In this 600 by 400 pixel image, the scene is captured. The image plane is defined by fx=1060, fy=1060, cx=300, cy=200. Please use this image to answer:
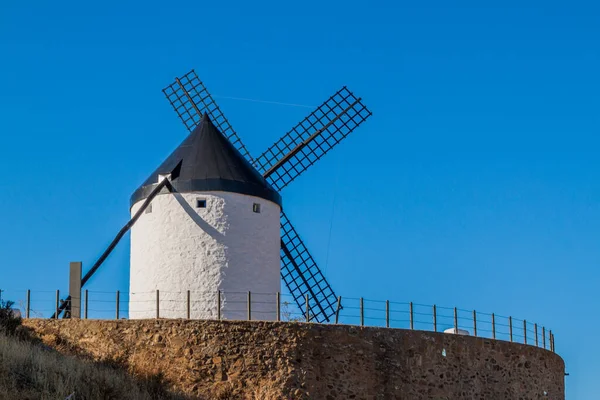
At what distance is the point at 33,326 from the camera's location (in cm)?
2291

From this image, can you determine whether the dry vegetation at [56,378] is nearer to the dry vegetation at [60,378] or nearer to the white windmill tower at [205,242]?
the dry vegetation at [60,378]

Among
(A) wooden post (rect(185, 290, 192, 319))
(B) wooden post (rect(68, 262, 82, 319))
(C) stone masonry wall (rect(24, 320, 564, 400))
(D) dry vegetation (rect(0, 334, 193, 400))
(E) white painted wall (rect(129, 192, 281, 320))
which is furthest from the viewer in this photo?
(E) white painted wall (rect(129, 192, 281, 320))

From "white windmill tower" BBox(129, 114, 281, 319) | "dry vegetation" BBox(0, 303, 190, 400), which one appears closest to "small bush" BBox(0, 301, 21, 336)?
"dry vegetation" BBox(0, 303, 190, 400)

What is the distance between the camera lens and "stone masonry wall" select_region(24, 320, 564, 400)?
21562mm

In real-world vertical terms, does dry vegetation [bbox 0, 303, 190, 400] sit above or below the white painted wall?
below

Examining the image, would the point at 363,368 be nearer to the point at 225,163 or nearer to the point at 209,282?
the point at 209,282


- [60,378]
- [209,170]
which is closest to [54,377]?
[60,378]

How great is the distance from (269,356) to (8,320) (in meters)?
5.62

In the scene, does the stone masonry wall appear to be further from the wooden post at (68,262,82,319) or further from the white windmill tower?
the white windmill tower

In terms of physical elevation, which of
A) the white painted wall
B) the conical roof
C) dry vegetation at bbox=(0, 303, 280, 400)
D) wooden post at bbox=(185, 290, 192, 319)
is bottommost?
dry vegetation at bbox=(0, 303, 280, 400)

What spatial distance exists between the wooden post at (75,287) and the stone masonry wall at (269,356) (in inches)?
32.5

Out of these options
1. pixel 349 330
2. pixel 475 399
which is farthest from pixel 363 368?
pixel 475 399

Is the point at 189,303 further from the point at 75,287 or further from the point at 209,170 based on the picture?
the point at 209,170

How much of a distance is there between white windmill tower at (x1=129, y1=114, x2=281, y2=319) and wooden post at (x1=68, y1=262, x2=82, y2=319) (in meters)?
1.56
